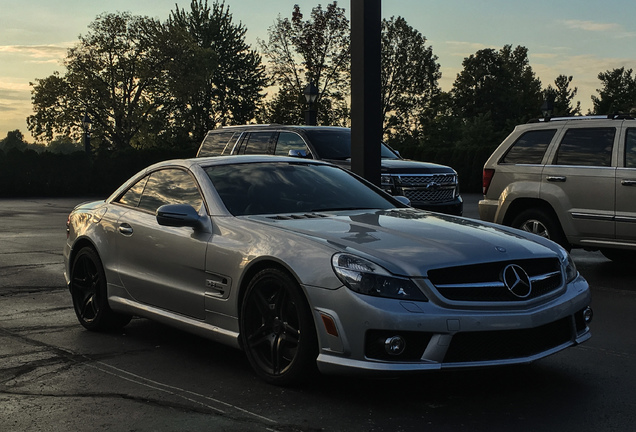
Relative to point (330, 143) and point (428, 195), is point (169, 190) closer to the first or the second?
point (428, 195)

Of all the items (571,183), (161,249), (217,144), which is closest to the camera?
(161,249)

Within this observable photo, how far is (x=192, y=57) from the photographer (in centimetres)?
6181

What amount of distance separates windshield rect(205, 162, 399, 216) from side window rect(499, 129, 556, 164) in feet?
16.0

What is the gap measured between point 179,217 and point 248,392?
1404 mm

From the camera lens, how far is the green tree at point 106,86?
2338 inches

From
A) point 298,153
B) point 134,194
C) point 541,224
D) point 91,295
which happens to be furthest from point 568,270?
point 298,153

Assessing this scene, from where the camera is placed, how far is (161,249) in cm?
642

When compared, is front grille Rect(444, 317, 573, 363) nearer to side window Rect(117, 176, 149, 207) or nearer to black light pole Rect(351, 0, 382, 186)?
side window Rect(117, 176, 149, 207)

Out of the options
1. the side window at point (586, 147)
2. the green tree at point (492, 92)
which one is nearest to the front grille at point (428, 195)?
the side window at point (586, 147)

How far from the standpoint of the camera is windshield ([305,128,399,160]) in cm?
1533

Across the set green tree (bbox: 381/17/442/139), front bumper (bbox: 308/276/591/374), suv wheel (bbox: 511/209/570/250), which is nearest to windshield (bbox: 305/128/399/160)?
suv wheel (bbox: 511/209/570/250)

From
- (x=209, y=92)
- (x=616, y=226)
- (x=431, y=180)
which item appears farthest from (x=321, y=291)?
(x=209, y=92)

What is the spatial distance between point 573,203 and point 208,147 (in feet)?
26.6

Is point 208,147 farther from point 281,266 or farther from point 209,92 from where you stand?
point 209,92
